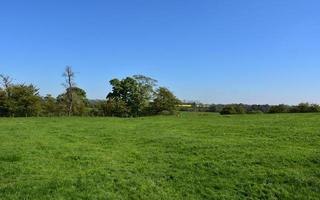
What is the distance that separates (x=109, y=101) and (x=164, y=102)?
729 centimetres

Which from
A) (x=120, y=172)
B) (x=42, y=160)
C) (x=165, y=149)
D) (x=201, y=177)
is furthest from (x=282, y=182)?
(x=42, y=160)

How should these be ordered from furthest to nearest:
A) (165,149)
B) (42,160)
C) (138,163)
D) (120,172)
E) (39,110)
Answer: (39,110) < (165,149) < (42,160) < (138,163) < (120,172)

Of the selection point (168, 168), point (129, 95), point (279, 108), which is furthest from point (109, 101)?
point (168, 168)

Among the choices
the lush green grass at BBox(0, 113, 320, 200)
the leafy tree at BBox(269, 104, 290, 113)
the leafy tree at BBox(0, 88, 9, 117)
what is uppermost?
the leafy tree at BBox(0, 88, 9, 117)

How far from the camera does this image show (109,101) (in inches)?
2211

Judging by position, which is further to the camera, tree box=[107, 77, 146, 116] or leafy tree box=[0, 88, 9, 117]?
tree box=[107, 77, 146, 116]

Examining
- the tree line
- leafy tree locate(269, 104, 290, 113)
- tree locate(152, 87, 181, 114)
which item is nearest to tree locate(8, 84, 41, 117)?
the tree line

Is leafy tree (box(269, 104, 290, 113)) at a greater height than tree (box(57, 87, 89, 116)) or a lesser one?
lesser

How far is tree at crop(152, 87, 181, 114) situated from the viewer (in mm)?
54656

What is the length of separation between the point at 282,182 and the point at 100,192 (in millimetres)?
3421

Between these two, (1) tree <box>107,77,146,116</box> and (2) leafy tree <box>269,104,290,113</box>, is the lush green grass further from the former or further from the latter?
(1) tree <box>107,77,146,116</box>

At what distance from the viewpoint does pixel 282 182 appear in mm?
8086

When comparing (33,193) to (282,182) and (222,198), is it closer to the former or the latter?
(222,198)

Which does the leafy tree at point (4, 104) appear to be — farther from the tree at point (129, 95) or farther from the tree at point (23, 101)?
the tree at point (129, 95)
